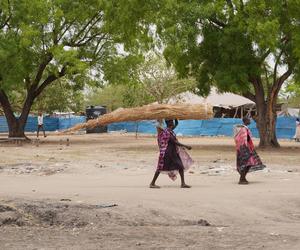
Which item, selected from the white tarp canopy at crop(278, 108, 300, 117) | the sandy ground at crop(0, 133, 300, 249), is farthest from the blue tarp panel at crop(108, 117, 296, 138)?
the sandy ground at crop(0, 133, 300, 249)

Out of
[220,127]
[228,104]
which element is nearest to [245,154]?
[220,127]

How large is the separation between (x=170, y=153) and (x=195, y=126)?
37454 mm

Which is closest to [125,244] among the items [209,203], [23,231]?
[23,231]

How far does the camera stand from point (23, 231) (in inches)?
320

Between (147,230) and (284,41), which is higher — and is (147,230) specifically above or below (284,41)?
below

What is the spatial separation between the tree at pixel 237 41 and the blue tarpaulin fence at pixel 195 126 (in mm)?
14136

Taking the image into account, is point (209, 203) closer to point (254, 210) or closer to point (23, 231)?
point (254, 210)

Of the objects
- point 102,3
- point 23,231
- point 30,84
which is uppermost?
point 102,3

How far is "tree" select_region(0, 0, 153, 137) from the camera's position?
102 feet

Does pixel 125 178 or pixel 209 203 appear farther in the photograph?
pixel 125 178

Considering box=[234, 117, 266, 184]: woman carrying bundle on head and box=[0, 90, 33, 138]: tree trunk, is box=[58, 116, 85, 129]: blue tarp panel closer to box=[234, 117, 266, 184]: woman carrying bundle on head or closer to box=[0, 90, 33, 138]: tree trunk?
box=[0, 90, 33, 138]: tree trunk

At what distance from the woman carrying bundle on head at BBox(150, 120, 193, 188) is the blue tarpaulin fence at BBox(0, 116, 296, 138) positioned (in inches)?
1199

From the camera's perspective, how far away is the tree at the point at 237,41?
81.5 ft

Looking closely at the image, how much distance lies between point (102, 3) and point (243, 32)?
7.28m
